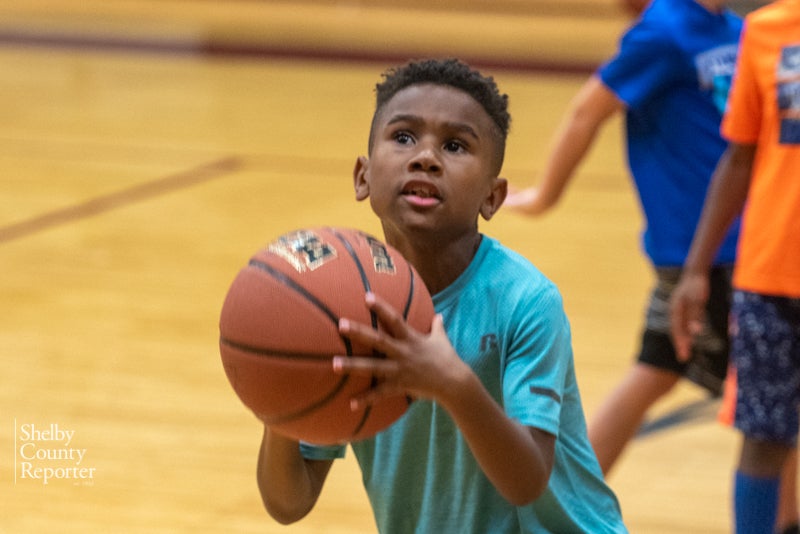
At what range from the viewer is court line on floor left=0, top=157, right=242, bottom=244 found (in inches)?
320

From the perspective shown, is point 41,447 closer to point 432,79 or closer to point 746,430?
point 746,430

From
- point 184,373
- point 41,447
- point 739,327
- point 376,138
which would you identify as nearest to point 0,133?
point 184,373

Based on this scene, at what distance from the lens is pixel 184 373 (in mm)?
5660

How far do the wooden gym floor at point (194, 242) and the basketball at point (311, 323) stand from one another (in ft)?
7.17

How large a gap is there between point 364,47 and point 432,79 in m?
15.0

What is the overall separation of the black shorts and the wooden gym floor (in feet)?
1.50

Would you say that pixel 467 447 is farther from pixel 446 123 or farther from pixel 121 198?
pixel 121 198

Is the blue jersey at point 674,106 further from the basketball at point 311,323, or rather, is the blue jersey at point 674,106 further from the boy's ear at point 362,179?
the basketball at point 311,323

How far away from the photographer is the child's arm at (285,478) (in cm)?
239

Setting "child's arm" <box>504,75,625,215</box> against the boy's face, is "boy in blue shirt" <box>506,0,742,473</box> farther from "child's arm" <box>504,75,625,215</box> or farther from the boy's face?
the boy's face

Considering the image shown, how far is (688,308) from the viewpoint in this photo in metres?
3.79

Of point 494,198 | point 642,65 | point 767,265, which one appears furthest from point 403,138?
point 642,65

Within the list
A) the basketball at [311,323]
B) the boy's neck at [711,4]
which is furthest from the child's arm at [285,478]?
the boy's neck at [711,4]

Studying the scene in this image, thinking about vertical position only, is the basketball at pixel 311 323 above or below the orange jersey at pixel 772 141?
below
